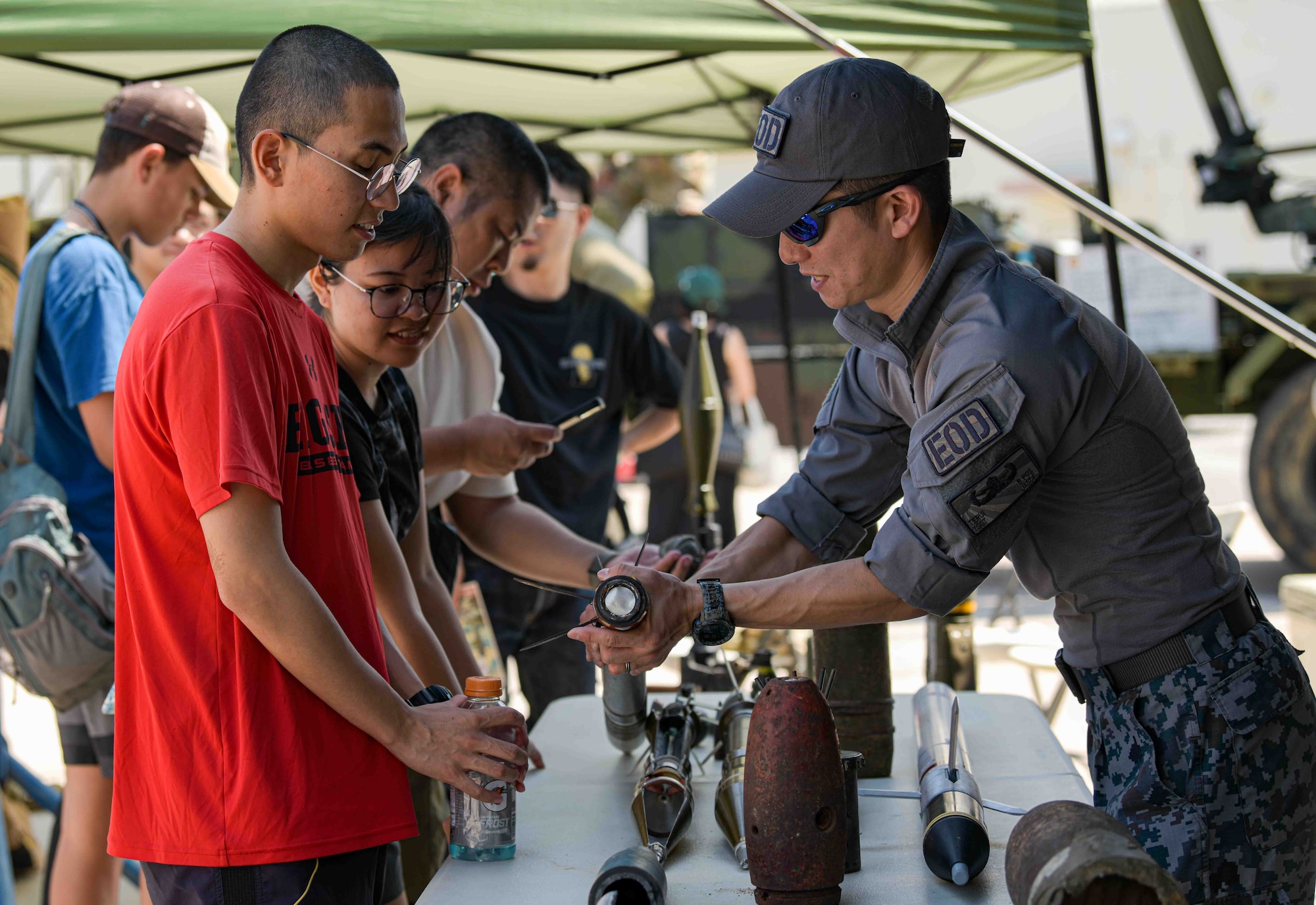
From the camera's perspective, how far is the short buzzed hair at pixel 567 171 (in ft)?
12.0

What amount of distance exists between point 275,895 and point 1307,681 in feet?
4.61

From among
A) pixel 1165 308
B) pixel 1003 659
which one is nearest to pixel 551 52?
pixel 1003 659

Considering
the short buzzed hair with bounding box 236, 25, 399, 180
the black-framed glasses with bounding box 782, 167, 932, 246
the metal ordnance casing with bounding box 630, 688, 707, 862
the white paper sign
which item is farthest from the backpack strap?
the white paper sign

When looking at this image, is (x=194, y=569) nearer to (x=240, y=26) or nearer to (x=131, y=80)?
(x=240, y=26)

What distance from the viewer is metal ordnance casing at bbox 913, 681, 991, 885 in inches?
58.8

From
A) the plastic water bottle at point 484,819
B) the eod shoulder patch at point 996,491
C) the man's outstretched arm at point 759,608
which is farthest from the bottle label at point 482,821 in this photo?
the eod shoulder patch at point 996,491

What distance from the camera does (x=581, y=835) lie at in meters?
1.75

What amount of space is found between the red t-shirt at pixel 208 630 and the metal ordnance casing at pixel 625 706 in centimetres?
58

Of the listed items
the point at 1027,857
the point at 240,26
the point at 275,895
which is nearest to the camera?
the point at 1027,857

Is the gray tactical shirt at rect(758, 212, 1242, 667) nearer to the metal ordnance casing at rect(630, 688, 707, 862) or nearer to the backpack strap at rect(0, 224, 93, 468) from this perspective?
the metal ordnance casing at rect(630, 688, 707, 862)

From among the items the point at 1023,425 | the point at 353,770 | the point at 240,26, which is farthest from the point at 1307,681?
the point at 240,26

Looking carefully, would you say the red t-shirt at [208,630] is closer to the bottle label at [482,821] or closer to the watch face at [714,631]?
the bottle label at [482,821]

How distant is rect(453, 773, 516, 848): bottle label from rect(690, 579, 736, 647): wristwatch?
0.34m

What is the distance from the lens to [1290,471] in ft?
22.7
